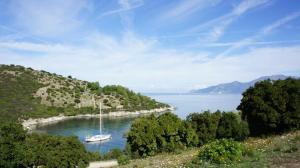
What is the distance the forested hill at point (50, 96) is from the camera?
146 metres

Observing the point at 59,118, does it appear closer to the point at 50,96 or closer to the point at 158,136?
the point at 50,96

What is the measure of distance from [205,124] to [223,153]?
1314 inches

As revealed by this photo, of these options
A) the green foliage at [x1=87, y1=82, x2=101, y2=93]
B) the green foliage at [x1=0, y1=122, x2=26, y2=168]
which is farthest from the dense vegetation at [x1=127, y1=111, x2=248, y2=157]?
the green foliage at [x1=87, y1=82, x2=101, y2=93]

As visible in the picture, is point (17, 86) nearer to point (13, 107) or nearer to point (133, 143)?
point (13, 107)

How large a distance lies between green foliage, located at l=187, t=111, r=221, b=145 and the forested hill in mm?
96565

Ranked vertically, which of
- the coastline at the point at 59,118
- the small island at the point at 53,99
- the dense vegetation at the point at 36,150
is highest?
the small island at the point at 53,99

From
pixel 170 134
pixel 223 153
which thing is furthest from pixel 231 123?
pixel 223 153

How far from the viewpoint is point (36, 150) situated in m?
39.4

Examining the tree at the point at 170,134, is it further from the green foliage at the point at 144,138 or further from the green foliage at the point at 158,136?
the green foliage at the point at 144,138

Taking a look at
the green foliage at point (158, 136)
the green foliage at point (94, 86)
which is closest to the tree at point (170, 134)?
the green foliage at point (158, 136)

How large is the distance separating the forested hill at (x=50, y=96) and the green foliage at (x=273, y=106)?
350 feet

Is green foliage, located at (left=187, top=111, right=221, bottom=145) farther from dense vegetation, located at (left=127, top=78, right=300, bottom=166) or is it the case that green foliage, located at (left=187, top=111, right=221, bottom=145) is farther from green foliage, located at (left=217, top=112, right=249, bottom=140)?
green foliage, located at (left=217, top=112, right=249, bottom=140)

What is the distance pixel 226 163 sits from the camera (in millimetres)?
15305

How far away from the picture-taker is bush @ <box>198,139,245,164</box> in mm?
15528
